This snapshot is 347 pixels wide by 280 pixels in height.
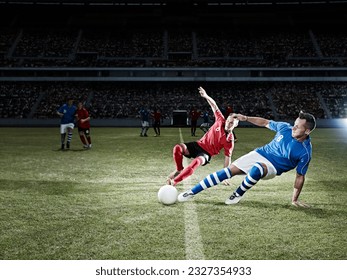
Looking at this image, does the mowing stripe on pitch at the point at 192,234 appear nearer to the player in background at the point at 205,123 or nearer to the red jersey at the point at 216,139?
the red jersey at the point at 216,139

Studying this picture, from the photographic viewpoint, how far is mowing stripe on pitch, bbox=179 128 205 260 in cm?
419

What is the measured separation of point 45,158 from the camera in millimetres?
13633

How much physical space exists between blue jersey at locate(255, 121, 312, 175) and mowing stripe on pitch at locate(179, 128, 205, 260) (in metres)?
1.47

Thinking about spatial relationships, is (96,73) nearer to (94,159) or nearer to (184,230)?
(94,159)

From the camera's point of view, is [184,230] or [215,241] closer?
[215,241]

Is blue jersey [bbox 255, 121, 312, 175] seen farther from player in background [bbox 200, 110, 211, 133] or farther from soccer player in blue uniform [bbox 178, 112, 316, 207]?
player in background [bbox 200, 110, 211, 133]

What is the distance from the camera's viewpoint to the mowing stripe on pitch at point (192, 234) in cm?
419

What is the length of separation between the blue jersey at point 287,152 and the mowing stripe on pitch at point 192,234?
147 centimetres

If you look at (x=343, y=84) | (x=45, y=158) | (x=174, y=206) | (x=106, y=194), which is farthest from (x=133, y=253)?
(x=343, y=84)

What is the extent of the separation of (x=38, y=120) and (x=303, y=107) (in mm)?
31209

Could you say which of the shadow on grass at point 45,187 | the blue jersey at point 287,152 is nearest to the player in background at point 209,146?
the blue jersey at point 287,152
